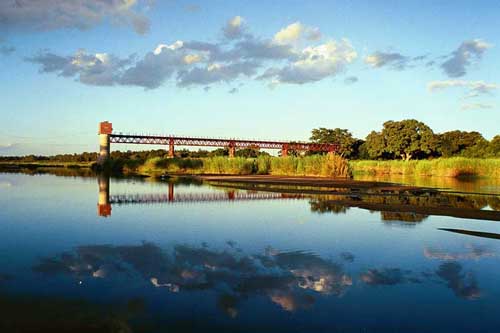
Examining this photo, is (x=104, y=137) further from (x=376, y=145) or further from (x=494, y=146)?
(x=494, y=146)

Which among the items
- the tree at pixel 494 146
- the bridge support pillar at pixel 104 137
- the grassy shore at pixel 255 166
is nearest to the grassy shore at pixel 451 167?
the grassy shore at pixel 255 166

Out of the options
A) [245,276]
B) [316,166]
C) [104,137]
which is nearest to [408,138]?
[316,166]

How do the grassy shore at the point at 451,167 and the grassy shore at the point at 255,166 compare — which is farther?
the grassy shore at the point at 451,167

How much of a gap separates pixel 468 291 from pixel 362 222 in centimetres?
633

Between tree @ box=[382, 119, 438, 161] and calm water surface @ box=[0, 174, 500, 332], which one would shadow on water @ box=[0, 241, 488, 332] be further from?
tree @ box=[382, 119, 438, 161]

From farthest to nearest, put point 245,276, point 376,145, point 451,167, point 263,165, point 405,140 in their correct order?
point 376,145, point 405,140, point 451,167, point 263,165, point 245,276

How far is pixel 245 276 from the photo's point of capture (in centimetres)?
661

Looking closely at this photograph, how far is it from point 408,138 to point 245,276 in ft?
286

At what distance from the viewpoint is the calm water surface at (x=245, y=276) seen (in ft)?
16.0

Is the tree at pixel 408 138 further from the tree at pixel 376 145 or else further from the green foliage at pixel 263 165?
the green foliage at pixel 263 165

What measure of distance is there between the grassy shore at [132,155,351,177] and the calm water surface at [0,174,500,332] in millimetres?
25505

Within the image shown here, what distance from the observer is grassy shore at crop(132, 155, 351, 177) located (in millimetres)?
38031

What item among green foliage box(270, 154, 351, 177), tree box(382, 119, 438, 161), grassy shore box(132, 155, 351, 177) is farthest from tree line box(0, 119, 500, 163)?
green foliage box(270, 154, 351, 177)

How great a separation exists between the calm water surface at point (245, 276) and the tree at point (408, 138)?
3090 inches
